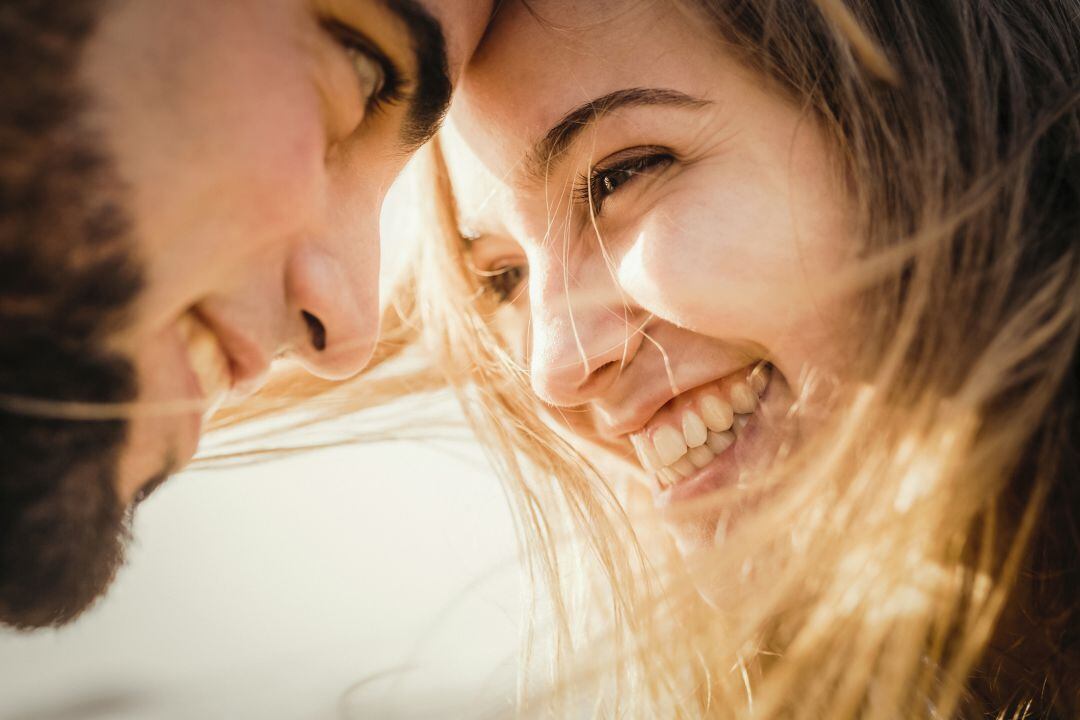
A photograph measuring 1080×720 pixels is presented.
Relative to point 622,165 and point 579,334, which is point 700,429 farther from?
point 622,165

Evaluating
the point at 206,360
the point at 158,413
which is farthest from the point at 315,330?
the point at 158,413

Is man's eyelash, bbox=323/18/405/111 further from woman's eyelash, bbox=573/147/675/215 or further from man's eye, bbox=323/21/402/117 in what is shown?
woman's eyelash, bbox=573/147/675/215

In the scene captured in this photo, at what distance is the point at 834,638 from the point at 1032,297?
64 centimetres

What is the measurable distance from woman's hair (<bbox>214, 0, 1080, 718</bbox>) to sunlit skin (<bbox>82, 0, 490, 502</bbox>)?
2.00 feet

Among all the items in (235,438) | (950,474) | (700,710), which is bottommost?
(235,438)

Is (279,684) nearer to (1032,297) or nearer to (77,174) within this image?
(77,174)

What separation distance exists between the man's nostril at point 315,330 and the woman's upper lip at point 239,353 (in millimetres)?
104

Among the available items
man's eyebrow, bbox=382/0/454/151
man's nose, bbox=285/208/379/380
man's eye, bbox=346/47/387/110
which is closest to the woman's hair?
man's eyebrow, bbox=382/0/454/151

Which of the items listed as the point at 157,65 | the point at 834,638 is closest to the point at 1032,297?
the point at 834,638

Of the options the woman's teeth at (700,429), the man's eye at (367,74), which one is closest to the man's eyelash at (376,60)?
the man's eye at (367,74)

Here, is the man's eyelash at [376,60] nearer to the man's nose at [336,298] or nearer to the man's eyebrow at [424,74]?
the man's eyebrow at [424,74]

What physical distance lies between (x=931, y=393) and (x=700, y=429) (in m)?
0.48

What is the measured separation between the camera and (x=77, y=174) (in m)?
1.04

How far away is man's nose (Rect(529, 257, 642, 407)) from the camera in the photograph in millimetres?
1661
